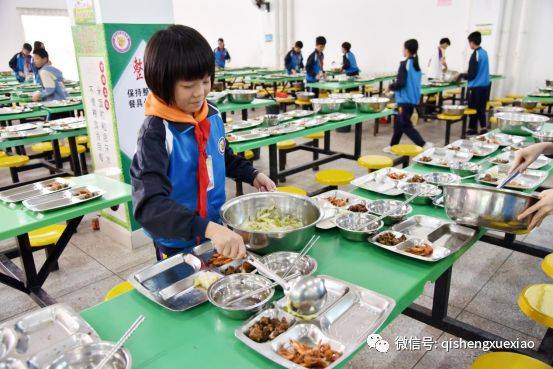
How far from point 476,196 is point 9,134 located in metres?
3.77

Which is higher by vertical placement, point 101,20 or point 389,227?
point 101,20

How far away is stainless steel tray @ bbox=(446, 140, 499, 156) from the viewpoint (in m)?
2.72

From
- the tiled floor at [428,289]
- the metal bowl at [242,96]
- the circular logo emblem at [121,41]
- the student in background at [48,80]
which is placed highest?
the circular logo emblem at [121,41]

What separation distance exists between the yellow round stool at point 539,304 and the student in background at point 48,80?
6.05 meters

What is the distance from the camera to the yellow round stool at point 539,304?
1563 millimetres

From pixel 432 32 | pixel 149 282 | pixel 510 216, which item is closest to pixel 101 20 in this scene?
pixel 149 282

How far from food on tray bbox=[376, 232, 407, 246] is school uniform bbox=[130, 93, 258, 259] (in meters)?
0.64

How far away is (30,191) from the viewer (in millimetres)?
2184

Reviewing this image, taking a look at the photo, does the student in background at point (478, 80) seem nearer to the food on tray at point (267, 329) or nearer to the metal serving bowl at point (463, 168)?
the metal serving bowl at point (463, 168)

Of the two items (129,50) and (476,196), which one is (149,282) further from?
(129,50)

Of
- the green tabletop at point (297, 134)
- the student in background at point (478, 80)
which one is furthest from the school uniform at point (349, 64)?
the green tabletop at point (297, 134)

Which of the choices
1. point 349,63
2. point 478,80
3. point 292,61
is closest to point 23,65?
point 292,61

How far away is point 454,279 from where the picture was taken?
9.17ft

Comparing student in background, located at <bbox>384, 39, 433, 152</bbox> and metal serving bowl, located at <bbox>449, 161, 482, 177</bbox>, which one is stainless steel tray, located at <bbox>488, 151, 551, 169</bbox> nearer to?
metal serving bowl, located at <bbox>449, 161, 482, 177</bbox>
